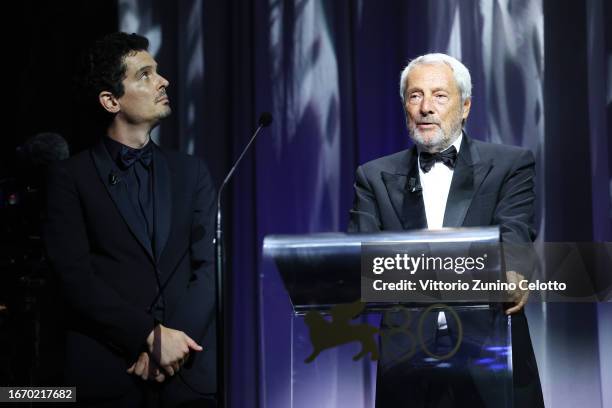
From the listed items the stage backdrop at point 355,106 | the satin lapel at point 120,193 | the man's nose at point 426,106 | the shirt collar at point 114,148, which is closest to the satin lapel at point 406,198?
the man's nose at point 426,106

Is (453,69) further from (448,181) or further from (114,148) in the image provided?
(114,148)

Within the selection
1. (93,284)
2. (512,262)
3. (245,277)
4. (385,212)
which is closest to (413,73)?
(385,212)

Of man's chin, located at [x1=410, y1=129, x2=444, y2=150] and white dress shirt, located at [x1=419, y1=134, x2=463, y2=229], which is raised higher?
man's chin, located at [x1=410, y1=129, x2=444, y2=150]

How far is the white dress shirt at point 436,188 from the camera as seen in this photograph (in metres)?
2.56

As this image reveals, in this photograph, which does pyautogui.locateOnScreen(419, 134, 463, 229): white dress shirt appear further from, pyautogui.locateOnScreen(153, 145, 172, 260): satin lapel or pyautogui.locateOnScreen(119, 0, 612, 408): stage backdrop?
pyautogui.locateOnScreen(119, 0, 612, 408): stage backdrop

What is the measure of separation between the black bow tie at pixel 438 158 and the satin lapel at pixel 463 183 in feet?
0.11

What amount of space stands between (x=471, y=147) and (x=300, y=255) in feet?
3.21

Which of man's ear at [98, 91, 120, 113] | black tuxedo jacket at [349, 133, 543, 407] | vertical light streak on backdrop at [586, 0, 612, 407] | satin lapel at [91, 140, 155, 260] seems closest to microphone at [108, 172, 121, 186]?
satin lapel at [91, 140, 155, 260]

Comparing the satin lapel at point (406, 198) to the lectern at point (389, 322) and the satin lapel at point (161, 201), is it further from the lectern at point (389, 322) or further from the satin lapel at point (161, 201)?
the satin lapel at point (161, 201)

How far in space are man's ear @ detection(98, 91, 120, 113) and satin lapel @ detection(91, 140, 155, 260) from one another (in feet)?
0.63

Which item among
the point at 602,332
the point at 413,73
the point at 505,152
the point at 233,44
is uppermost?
the point at 233,44

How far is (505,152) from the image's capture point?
2.59 meters

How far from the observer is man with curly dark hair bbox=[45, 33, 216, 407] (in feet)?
8.79

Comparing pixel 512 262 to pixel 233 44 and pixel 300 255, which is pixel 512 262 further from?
pixel 233 44
